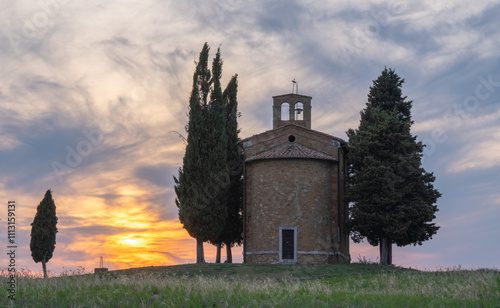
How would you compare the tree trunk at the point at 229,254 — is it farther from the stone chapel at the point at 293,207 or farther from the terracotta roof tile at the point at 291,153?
the terracotta roof tile at the point at 291,153

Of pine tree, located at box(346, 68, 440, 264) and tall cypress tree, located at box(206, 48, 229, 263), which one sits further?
tall cypress tree, located at box(206, 48, 229, 263)

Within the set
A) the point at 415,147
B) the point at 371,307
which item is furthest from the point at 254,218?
the point at 371,307

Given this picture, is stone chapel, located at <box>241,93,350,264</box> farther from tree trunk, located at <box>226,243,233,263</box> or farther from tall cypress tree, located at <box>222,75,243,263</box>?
tree trunk, located at <box>226,243,233,263</box>

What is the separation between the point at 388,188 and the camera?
1267 inches

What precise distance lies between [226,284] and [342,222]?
18.4 metres

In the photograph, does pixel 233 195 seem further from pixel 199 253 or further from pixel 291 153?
pixel 291 153

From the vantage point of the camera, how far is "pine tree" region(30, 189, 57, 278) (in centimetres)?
4500

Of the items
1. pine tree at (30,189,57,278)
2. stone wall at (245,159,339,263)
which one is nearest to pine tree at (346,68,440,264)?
stone wall at (245,159,339,263)

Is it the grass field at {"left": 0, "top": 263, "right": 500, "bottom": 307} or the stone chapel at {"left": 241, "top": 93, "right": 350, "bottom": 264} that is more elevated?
the stone chapel at {"left": 241, "top": 93, "right": 350, "bottom": 264}

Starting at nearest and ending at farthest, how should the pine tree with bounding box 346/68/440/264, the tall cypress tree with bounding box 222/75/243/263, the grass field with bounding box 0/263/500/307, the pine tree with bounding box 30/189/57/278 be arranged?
the grass field with bounding box 0/263/500/307 < the pine tree with bounding box 346/68/440/264 < the tall cypress tree with bounding box 222/75/243/263 < the pine tree with bounding box 30/189/57/278

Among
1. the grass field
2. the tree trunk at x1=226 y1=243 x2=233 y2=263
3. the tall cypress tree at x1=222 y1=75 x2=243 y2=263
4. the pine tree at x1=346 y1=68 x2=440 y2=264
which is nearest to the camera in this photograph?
the grass field

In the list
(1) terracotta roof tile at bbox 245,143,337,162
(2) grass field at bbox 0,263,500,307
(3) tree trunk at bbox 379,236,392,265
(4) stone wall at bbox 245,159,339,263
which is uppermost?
(1) terracotta roof tile at bbox 245,143,337,162

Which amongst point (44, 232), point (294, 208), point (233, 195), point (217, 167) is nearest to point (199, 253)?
point (233, 195)

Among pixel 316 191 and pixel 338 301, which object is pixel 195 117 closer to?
pixel 316 191
